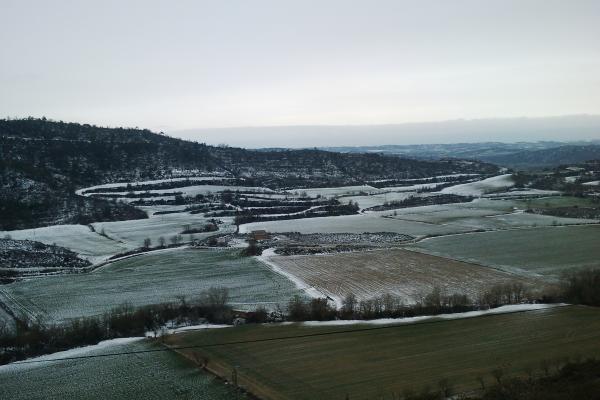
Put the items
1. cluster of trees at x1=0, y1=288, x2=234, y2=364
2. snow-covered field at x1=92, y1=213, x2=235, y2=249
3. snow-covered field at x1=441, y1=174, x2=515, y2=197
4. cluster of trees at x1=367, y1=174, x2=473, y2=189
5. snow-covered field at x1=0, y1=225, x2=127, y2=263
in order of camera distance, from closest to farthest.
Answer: cluster of trees at x1=0, y1=288, x2=234, y2=364, snow-covered field at x1=0, y1=225, x2=127, y2=263, snow-covered field at x1=92, y1=213, x2=235, y2=249, snow-covered field at x1=441, y1=174, x2=515, y2=197, cluster of trees at x1=367, y1=174, x2=473, y2=189

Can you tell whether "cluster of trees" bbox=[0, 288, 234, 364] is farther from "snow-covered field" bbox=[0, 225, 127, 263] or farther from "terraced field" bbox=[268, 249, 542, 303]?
"snow-covered field" bbox=[0, 225, 127, 263]

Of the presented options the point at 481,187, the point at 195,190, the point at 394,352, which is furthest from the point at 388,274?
the point at 481,187

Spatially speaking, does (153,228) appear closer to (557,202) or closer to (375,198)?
(375,198)

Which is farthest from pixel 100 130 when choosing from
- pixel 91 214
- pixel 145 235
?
pixel 145 235

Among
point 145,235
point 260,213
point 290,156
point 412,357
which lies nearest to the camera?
point 412,357

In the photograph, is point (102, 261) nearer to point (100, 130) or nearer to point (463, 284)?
point (463, 284)

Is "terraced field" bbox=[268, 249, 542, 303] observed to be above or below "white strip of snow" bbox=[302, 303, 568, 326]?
below

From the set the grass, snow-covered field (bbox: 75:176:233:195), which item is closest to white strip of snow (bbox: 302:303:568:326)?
the grass
